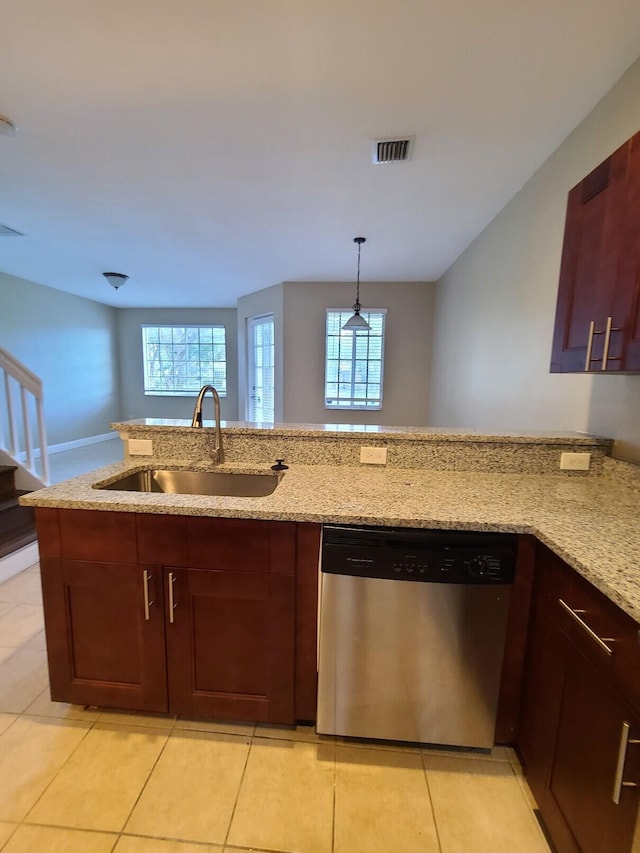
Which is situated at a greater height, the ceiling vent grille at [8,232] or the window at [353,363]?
the ceiling vent grille at [8,232]

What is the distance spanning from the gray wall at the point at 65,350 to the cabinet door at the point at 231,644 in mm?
5187

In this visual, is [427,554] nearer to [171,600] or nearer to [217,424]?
[171,600]

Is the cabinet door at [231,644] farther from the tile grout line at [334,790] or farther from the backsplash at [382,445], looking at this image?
the backsplash at [382,445]

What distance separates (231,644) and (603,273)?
1876 millimetres

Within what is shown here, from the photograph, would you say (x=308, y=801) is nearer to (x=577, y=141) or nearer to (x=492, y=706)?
(x=492, y=706)

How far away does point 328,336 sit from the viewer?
5.48m

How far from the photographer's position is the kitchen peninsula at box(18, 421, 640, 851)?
1.09 metres

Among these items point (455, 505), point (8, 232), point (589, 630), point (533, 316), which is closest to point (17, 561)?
point (455, 505)

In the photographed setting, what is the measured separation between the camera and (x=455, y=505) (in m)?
1.30

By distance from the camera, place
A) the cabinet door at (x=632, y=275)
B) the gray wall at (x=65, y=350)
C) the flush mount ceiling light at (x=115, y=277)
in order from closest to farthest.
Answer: the cabinet door at (x=632, y=275) < the flush mount ceiling light at (x=115, y=277) < the gray wall at (x=65, y=350)

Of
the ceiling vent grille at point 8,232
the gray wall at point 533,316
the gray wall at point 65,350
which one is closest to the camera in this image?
the gray wall at point 533,316

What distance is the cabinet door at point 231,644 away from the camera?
1.30 m

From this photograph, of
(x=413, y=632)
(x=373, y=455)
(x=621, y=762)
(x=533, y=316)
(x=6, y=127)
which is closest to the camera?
(x=621, y=762)

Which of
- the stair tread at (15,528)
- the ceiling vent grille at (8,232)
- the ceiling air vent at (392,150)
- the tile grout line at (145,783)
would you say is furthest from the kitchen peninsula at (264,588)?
the ceiling vent grille at (8,232)
